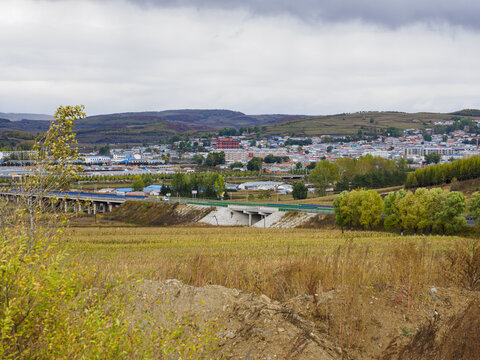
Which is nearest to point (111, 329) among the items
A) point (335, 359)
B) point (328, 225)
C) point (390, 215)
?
point (335, 359)

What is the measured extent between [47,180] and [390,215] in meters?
41.0

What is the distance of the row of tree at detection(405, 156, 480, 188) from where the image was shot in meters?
84.0

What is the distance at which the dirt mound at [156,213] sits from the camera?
68438mm

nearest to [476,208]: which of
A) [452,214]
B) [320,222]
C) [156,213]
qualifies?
[452,214]

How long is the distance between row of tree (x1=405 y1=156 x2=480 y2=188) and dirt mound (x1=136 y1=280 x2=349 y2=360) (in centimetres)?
8281

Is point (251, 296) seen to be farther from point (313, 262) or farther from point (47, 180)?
point (47, 180)

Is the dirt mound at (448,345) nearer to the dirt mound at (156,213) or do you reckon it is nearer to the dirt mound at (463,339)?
the dirt mound at (463,339)

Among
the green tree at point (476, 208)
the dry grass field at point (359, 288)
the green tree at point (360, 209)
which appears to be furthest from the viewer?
the green tree at point (360, 209)

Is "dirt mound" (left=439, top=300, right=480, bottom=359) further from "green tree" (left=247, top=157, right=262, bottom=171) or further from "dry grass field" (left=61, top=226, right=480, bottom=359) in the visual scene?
"green tree" (left=247, top=157, right=262, bottom=171)

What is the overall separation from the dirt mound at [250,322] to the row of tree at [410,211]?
36345 mm

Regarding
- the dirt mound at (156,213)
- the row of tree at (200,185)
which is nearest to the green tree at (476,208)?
the dirt mound at (156,213)

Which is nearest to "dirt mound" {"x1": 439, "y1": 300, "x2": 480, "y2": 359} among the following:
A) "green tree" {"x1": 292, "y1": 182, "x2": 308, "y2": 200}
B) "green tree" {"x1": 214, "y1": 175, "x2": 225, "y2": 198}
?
"green tree" {"x1": 292, "y1": 182, "x2": 308, "y2": 200}

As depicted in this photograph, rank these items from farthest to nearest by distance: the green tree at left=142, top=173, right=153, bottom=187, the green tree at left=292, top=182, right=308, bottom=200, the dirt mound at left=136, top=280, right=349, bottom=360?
the green tree at left=142, top=173, right=153, bottom=187 → the green tree at left=292, top=182, right=308, bottom=200 → the dirt mound at left=136, top=280, right=349, bottom=360

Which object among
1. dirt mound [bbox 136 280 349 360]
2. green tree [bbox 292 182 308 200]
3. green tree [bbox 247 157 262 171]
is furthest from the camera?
green tree [bbox 247 157 262 171]
